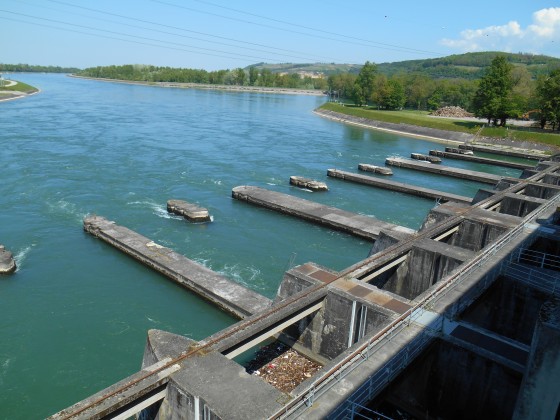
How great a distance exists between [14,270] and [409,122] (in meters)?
82.4

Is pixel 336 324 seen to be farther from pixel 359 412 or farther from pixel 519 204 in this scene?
pixel 519 204

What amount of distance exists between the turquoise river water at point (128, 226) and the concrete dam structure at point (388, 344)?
119 inches

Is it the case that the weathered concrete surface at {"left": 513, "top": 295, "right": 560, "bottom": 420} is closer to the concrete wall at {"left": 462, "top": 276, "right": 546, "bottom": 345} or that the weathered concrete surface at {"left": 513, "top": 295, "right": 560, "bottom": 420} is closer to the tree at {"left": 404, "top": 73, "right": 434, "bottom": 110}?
the concrete wall at {"left": 462, "top": 276, "right": 546, "bottom": 345}

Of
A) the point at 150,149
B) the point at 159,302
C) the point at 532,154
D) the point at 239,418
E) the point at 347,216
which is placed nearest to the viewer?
the point at 239,418

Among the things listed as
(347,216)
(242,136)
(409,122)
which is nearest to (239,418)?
(347,216)

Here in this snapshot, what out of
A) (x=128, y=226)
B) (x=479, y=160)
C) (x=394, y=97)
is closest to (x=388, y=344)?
A: (x=128, y=226)

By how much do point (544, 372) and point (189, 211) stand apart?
2451cm

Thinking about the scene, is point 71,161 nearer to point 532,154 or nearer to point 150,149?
point 150,149

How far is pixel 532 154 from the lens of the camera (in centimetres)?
6581

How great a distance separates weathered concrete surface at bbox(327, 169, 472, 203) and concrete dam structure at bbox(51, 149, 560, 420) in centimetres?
1678

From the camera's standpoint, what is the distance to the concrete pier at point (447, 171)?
48.3 m

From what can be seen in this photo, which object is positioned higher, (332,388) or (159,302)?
(332,388)

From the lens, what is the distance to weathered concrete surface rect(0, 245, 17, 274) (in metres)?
21.3

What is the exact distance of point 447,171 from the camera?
51.3 meters
